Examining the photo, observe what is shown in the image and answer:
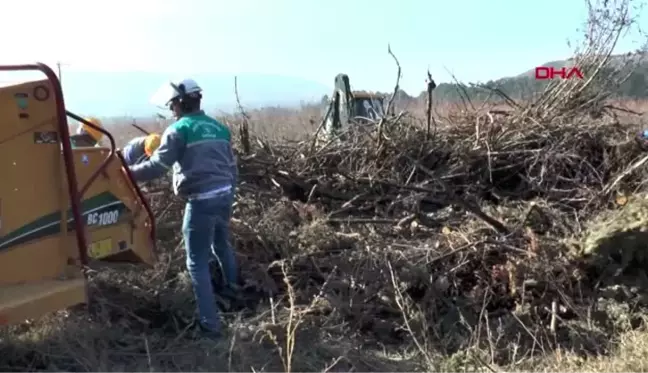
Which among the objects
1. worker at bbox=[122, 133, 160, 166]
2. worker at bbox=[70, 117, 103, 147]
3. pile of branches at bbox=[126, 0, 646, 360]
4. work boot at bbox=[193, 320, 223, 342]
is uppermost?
worker at bbox=[70, 117, 103, 147]

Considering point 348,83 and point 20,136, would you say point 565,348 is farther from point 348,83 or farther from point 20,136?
point 348,83

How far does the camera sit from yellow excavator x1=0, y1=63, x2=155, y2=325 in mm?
4312

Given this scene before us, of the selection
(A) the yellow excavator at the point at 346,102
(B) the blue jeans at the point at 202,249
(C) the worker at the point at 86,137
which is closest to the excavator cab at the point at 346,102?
(A) the yellow excavator at the point at 346,102

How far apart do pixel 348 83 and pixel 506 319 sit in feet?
23.2

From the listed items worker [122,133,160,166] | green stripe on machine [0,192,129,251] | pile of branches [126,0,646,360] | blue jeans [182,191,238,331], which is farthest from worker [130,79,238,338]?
pile of branches [126,0,646,360]

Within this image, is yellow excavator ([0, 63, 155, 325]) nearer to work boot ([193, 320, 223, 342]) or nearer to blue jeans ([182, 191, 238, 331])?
blue jeans ([182, 191, 238, 331])

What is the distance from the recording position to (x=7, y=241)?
14.2ft

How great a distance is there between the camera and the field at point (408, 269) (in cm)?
499

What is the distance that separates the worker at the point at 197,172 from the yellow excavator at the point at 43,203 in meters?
0.44

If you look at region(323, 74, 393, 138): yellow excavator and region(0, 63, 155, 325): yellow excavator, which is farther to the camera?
region(323, 74, 393, 138): yellow excavator

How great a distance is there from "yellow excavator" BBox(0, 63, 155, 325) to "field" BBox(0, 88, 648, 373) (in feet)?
2.07

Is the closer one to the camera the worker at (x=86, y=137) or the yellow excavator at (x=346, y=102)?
the worker at (x=86, y=137)

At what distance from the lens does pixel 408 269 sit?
6.03 metres

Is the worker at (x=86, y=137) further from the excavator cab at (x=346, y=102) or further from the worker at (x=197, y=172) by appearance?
the excavator cab at (x=346, y=102)
